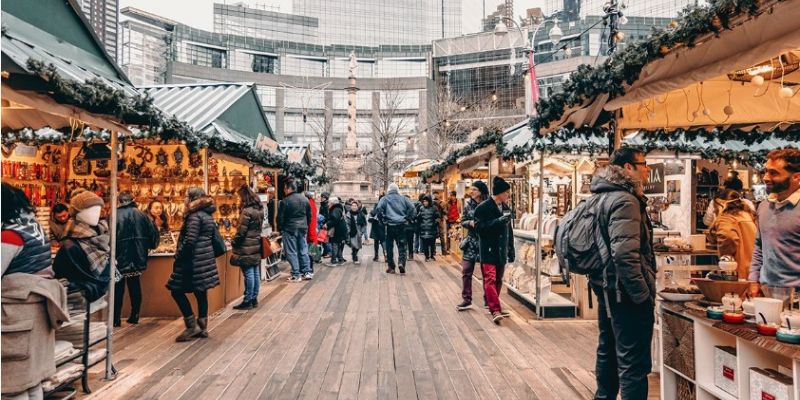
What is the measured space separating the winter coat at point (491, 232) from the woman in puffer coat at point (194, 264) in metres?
3.22

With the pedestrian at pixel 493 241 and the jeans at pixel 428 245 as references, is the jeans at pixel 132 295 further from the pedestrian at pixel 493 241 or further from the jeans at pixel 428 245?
the jeans at pixel 428 245

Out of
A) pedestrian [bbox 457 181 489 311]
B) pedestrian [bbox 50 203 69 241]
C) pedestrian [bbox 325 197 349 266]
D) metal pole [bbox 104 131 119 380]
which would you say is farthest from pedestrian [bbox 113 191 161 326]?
pedestrian [bbox 325 197 349 266]

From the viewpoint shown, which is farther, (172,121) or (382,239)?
(382,239)

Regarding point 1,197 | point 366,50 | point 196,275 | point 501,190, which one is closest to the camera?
point 1,197

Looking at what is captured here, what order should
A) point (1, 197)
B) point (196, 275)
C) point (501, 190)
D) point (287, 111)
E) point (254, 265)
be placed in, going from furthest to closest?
point (287, 111)
point (254, 265)
point (501, 190)
point (196, 275)
point (1, 197)

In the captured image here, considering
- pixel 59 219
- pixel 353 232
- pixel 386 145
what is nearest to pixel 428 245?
pixel 353 232

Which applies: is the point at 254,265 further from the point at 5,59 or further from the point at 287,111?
the point at 287,111

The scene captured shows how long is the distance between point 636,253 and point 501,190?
3.56m

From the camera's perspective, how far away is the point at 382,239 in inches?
499

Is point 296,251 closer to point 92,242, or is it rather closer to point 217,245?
point 217,245

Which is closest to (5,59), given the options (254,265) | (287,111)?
(254,265)

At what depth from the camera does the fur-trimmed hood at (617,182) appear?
3.39 metres

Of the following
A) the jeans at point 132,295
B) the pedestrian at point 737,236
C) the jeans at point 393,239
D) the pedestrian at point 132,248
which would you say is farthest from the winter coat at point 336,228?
the pedestrian at point 737,236

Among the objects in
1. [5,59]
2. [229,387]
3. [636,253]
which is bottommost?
[229,387]
